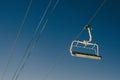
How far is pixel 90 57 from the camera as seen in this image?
282 inches

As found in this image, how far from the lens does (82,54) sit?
7.09 meters

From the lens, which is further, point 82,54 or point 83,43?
point 83,43

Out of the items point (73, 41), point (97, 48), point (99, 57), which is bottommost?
point (99, 57)

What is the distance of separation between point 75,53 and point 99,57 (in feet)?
2.60

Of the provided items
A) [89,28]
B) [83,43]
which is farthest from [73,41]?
[89,28]

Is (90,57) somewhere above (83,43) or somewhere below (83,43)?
below

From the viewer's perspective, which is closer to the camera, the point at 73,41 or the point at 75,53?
the point at 75,53

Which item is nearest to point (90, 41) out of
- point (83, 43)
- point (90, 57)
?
point (83, 43)

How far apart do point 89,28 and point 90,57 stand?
971 mm

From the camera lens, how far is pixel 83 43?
7824 millimetres

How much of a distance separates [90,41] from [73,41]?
0.64 meters

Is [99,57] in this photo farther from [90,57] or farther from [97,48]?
[97,48]

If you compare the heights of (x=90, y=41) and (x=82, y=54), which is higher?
(x=90, y=41)

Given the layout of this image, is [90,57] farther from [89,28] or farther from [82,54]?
[89,28]
